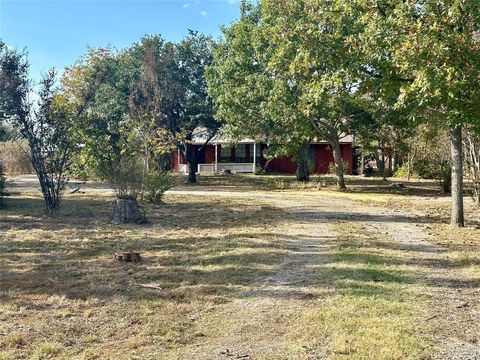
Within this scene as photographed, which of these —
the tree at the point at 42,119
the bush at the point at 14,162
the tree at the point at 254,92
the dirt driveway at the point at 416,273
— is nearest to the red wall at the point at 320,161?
the tree at the point at 254,92

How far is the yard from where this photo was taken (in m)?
4.10

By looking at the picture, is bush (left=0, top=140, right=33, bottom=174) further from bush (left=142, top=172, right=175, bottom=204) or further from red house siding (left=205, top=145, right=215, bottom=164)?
bush (left=142, top=172, right=175, bottom=204)

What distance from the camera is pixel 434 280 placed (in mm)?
6305

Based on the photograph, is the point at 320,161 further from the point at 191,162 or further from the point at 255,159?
the point at 191,162

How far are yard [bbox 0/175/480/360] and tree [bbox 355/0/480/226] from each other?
2698 millimetres

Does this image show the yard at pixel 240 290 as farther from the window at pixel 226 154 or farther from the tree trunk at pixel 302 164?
the window at pixel 226 154

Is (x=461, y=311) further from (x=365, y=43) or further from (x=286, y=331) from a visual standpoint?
(x=365, y=43)

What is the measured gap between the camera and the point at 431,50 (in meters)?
7.30

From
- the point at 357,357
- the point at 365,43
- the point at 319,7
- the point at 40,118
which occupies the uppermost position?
the point at 319,7

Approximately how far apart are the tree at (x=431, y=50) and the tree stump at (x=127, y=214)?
643 centimetres

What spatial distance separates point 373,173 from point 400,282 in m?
30.7

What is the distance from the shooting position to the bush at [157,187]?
14688 millimetres

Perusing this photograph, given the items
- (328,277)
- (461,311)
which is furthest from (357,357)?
(328,277)

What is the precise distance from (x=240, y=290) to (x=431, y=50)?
4770 millimetres
